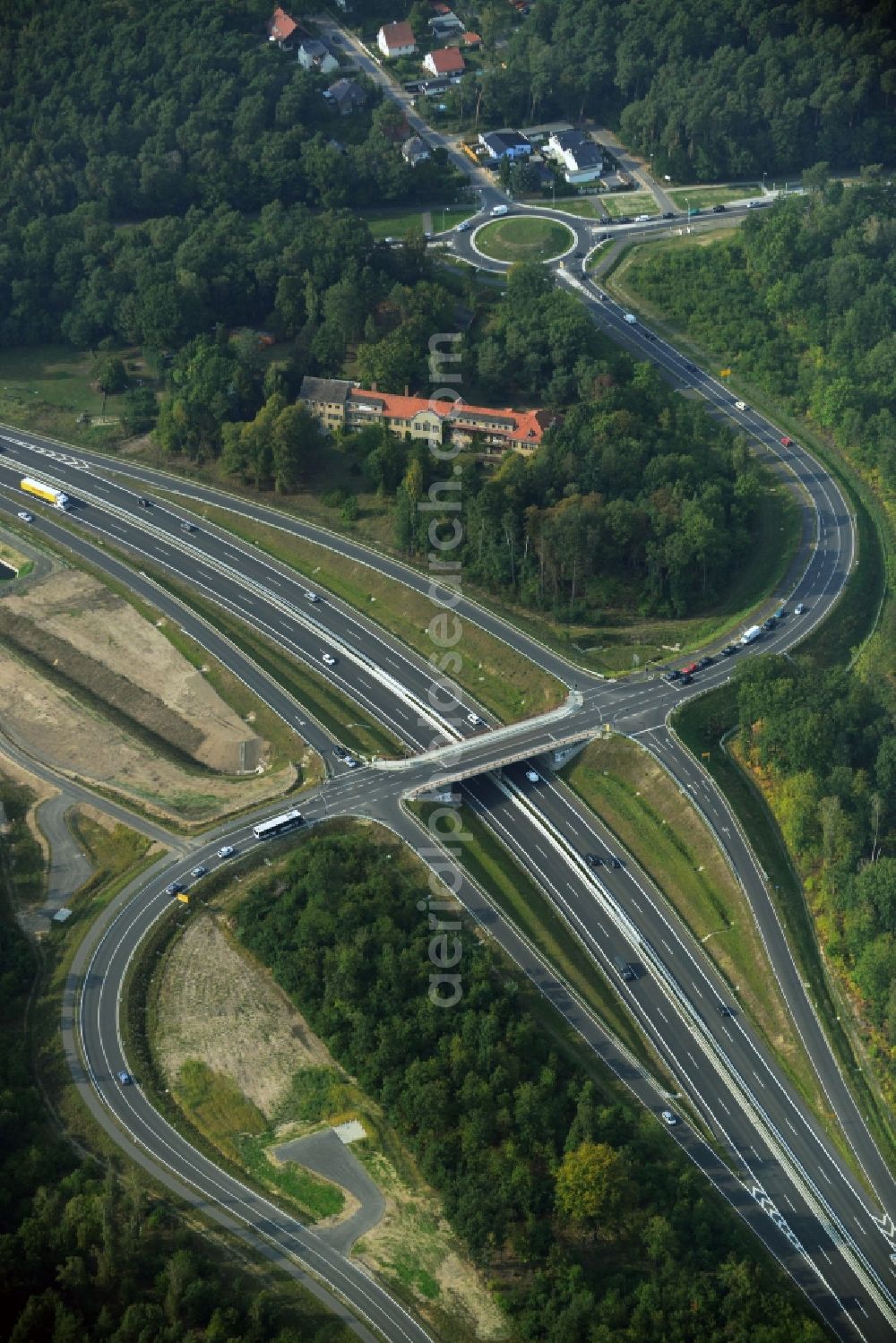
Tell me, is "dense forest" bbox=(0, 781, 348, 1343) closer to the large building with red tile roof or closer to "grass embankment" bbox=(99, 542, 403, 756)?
"grass embankment" bbox=(99, 542, 403, 756)

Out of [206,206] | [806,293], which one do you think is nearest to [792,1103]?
[806,293]

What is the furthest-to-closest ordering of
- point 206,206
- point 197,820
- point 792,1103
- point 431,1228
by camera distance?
1. point 206,206
2. point 197,820
3. point 792,1103
4. point 431,1228

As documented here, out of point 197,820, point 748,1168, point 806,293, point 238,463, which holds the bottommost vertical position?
point 748,1168

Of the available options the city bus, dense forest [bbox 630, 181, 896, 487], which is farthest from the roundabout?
the city bus

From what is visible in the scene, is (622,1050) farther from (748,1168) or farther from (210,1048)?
(210,1048)

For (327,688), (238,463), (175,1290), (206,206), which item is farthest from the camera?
(206,206)

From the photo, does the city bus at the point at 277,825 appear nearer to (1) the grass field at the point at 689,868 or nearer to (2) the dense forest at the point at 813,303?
(1) the grass field at the point at 689,868

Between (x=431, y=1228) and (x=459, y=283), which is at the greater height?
(x=459, y=283)

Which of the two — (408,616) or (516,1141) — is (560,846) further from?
(408,616)
